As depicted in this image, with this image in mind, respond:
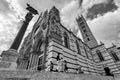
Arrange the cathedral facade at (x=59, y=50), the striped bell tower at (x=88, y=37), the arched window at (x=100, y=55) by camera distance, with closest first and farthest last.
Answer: the cathedral facade at (x=59, y=50) → the arched window at (x=100, y=55) → the striped bell tower at (x=88, y=37)

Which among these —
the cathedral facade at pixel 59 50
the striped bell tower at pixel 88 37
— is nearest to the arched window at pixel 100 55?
the cathedral facade at pixel 59 50

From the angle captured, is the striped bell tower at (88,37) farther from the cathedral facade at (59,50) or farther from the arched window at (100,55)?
the arched window at (100,55)

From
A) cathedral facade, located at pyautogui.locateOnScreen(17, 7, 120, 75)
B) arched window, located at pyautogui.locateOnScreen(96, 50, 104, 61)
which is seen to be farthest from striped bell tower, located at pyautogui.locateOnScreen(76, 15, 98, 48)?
arched window, located at pyautogui.locateOnScreen(96, 50, 104, 61)

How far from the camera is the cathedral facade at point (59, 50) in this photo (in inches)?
352

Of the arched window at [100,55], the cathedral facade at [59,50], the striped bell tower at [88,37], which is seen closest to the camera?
the cathedral facade at [59,50]

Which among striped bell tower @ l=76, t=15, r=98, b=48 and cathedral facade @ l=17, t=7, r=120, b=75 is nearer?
cathedral facade @ l=17, t=7, r=120, b=75

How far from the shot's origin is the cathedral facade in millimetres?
8930

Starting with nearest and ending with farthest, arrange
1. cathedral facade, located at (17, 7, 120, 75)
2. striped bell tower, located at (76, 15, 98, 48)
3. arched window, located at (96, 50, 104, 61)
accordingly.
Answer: cathedral facade, located at (17, 7, 120, 75) < arched window, located at (96, 50, 104, 61) < striped bell tower, located at (76, 15, 98, 48)

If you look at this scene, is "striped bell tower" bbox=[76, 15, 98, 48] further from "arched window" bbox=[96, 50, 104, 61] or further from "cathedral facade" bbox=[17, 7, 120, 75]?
"arched window" bbox=[96, 50, 104, 61]

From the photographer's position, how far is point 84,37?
33.5 meters

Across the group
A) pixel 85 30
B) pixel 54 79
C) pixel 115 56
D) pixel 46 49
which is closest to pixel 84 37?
pixel 85 30

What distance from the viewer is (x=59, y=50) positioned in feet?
29.1

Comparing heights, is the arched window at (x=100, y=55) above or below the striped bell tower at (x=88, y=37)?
below

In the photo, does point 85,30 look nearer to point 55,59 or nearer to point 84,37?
point 84,37
